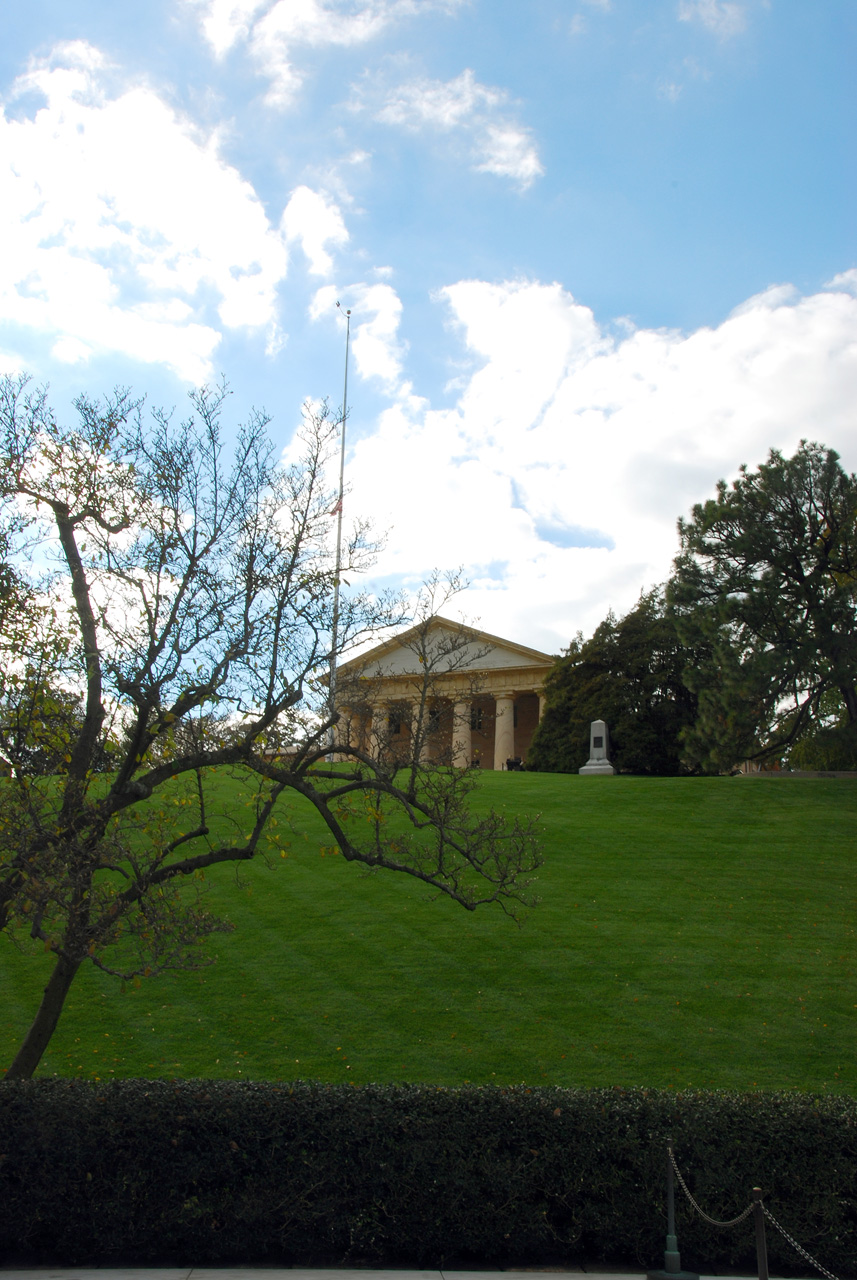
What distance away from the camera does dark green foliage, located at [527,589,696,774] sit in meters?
42.5

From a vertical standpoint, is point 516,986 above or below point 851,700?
below

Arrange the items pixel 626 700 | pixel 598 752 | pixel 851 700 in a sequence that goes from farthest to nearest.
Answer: pixel 626 700, pixel 598 752, pixel 851 700

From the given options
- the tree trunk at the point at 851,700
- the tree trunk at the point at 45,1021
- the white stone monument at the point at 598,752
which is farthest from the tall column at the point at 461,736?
the tree trunk at the point at 851,700

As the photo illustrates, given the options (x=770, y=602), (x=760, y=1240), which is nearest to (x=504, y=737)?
(x=770, y=602)

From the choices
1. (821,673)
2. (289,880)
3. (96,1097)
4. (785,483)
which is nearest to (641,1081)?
(96,1097)

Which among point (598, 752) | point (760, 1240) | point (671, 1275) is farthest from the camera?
point (598, 752)

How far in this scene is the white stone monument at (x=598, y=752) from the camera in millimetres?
37562

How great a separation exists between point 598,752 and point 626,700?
18.6 feet

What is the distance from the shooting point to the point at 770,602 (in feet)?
98.3

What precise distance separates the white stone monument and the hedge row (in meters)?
29.6

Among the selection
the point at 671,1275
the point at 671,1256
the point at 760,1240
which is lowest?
the point at 671,1275

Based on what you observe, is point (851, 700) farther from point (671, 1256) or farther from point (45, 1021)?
point (45, 1021)

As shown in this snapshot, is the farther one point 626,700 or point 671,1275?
point 626,700

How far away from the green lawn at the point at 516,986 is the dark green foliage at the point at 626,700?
21.0 meters
